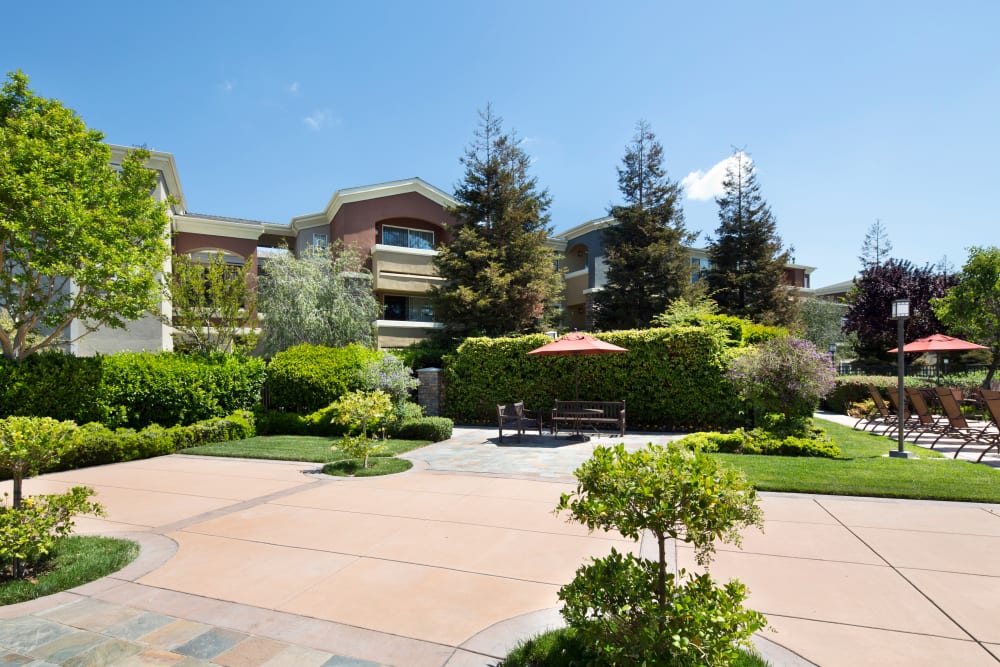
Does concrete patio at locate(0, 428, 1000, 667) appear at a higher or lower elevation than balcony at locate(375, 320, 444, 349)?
lower

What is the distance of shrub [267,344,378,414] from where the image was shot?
14969 mm

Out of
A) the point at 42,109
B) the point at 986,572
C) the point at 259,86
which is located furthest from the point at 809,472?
the point at 42,109

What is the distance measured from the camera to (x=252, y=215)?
2734cm

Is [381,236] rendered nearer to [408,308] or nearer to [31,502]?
[408,308]

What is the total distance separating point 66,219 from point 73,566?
10.1 metres

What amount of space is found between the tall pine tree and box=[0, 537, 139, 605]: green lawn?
22243 mm

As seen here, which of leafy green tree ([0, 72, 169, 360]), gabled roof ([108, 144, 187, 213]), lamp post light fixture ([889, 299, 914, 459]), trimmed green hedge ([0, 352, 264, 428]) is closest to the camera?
lamp post light fixture ([889, 299, 914, 459])

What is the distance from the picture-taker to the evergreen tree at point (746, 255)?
93.0 feet

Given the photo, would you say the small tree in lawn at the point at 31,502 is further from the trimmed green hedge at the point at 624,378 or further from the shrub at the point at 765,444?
the trimmed green hedge at the point at 624,378

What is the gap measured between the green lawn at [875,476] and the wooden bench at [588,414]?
13.1ft

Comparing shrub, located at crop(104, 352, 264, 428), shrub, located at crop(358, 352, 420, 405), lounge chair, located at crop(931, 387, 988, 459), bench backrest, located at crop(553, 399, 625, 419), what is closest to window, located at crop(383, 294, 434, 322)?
shrub, located at crop(358, 352, 420, 405)

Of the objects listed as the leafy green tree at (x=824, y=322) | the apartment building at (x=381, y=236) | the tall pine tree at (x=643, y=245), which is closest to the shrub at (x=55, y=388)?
the apartment building at (x=381, y=236)

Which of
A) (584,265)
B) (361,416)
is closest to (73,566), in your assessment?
(361,416)

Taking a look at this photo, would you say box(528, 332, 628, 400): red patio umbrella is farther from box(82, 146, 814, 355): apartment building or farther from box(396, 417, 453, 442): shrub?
box(82, 146, 814, 355): apartment building
